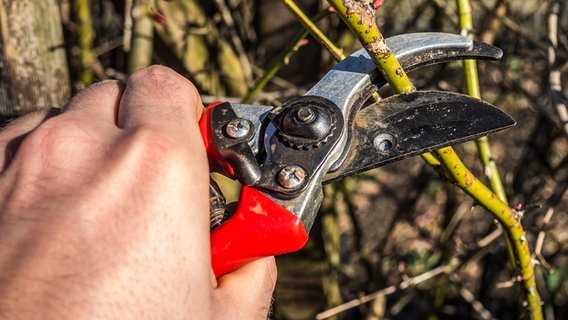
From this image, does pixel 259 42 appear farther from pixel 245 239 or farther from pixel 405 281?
pixel 245 239

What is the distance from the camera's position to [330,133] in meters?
1.34

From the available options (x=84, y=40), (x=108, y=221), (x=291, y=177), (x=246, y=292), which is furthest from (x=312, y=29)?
(x=84, y=40)

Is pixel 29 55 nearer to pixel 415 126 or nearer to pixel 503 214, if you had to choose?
pixel 415 126

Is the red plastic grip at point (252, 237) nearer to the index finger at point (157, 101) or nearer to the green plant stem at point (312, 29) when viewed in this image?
the index finger at point (157, 101)

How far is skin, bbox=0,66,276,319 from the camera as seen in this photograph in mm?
963

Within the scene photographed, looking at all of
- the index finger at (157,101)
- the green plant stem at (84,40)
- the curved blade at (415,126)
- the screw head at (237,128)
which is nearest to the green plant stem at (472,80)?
the curved blade at (415,126)

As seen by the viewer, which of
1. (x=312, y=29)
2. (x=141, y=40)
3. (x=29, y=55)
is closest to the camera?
(x=312, y=29)

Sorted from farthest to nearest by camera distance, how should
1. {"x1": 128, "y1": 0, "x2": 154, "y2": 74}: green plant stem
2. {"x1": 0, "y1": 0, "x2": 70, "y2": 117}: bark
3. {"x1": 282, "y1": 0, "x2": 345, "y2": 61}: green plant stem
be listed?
{"x1": 128, "y1": 0, "x2": 154, "y2": 74}: green plant stem < {"x1": 0, "y1": 0, "x2": 70, "y2": 117}: bark < {"x1": 282, "y1": 0, "x2": 345, "y2": 61}: green plant stem

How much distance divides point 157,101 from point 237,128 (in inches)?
8.8

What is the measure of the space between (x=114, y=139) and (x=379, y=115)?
1.88ft

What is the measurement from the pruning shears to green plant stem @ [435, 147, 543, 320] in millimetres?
54

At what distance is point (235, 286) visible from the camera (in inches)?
47.3

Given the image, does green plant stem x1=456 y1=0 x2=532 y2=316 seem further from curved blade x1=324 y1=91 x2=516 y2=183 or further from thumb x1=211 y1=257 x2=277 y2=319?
thumb x1=211 y1=257 x2=277 y2=319

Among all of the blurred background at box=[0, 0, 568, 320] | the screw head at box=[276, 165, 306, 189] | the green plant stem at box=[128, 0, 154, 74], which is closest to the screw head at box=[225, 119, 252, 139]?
the screw head at box=[276, 165, 306, 189]
